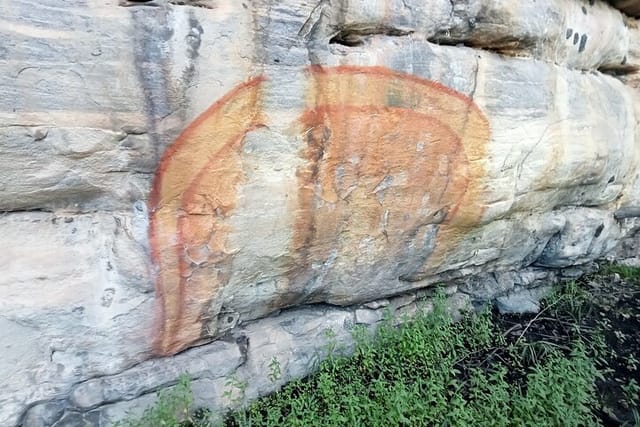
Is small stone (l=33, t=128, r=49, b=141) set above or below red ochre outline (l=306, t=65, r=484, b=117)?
below

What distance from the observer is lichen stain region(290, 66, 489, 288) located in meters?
2.17

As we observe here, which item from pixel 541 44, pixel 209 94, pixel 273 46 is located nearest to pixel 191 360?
pixel 209 94

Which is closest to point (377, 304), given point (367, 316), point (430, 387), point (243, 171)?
point (367, 316)

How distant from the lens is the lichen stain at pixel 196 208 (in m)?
1.94

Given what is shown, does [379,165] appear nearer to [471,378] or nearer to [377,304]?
[377,304]

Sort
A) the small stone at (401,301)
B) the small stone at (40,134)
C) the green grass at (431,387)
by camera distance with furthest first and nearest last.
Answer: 1. the small stone at (401,301)
2. the green grass at (431,387)
3. the small stone at (40,134)

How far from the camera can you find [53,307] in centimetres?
191

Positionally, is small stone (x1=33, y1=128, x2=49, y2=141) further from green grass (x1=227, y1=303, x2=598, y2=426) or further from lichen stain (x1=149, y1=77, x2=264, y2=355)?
green grass (x1=227, y1=303, x2=598, y2=426)

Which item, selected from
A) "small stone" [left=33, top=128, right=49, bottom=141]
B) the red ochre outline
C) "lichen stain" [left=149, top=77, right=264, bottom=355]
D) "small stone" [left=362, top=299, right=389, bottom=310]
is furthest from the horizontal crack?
"small stone" [left=362, top=299, right=389, bottom=310]

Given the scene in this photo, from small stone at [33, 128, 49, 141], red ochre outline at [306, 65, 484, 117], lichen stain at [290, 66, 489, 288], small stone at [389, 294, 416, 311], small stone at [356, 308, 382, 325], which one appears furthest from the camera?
small stone at [389, 294, 416, 311]

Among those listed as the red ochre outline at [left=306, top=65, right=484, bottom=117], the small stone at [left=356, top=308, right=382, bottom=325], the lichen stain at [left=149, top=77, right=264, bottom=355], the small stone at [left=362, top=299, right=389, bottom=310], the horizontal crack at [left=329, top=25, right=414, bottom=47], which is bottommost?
the small stone at [left=356, top=308, right=382, bottom=325]

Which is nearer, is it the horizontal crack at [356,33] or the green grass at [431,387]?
the horizontal crack at [356,33]

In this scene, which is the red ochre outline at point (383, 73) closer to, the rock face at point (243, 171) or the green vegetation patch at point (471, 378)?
the rock face at point (243, 171)

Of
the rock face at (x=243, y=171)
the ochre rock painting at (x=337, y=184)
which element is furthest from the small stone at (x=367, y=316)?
the ochre rock painting at (x=337, y=184)
